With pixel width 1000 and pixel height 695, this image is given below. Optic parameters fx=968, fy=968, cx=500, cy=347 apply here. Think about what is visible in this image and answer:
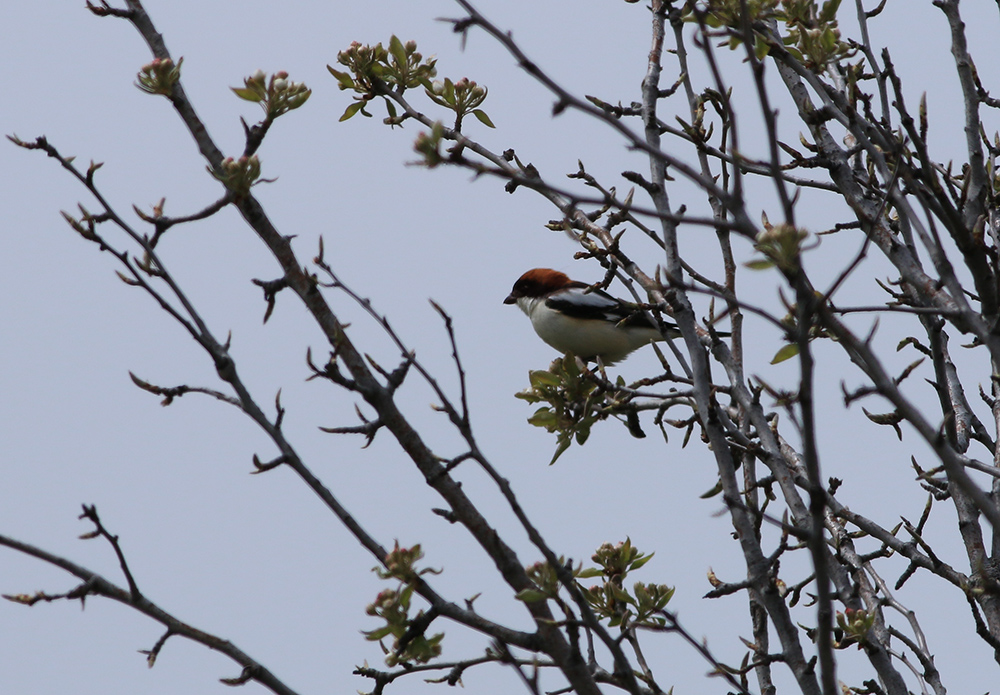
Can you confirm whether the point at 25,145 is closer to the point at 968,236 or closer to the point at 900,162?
the point at 900,162

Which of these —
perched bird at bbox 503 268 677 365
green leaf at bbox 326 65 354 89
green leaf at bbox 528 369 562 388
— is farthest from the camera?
perched bird at bbox 503 268 677 365

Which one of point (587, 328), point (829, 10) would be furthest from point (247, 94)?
point (587, 328)

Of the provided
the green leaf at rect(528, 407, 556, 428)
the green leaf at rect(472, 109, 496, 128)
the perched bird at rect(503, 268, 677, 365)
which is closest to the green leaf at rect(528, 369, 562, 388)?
the green leaf at rect(528, 407, 556, 428)

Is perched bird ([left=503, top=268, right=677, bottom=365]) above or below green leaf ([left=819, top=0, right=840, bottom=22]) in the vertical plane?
above

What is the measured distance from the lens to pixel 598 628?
8.87 feet

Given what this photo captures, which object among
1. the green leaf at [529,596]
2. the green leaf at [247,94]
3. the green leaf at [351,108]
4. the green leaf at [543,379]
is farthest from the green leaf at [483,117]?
the green leaf at [529,596]

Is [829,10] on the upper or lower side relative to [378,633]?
upper

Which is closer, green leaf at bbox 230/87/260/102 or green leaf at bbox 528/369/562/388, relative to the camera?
green leaf at bbox 230/87/260/102

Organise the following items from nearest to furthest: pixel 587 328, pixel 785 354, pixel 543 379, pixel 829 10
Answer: pixel 785 354, pixel 829 10, pixel 543 379, pixel 587 328

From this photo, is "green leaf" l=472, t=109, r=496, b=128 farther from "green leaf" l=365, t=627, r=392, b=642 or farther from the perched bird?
the perched bird

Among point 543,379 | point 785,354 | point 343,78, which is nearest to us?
point 785,354

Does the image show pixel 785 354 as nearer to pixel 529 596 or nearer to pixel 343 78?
pixel 529 596

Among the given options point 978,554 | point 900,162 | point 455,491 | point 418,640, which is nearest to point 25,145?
point 455,491

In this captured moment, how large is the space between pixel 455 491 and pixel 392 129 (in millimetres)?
2527
